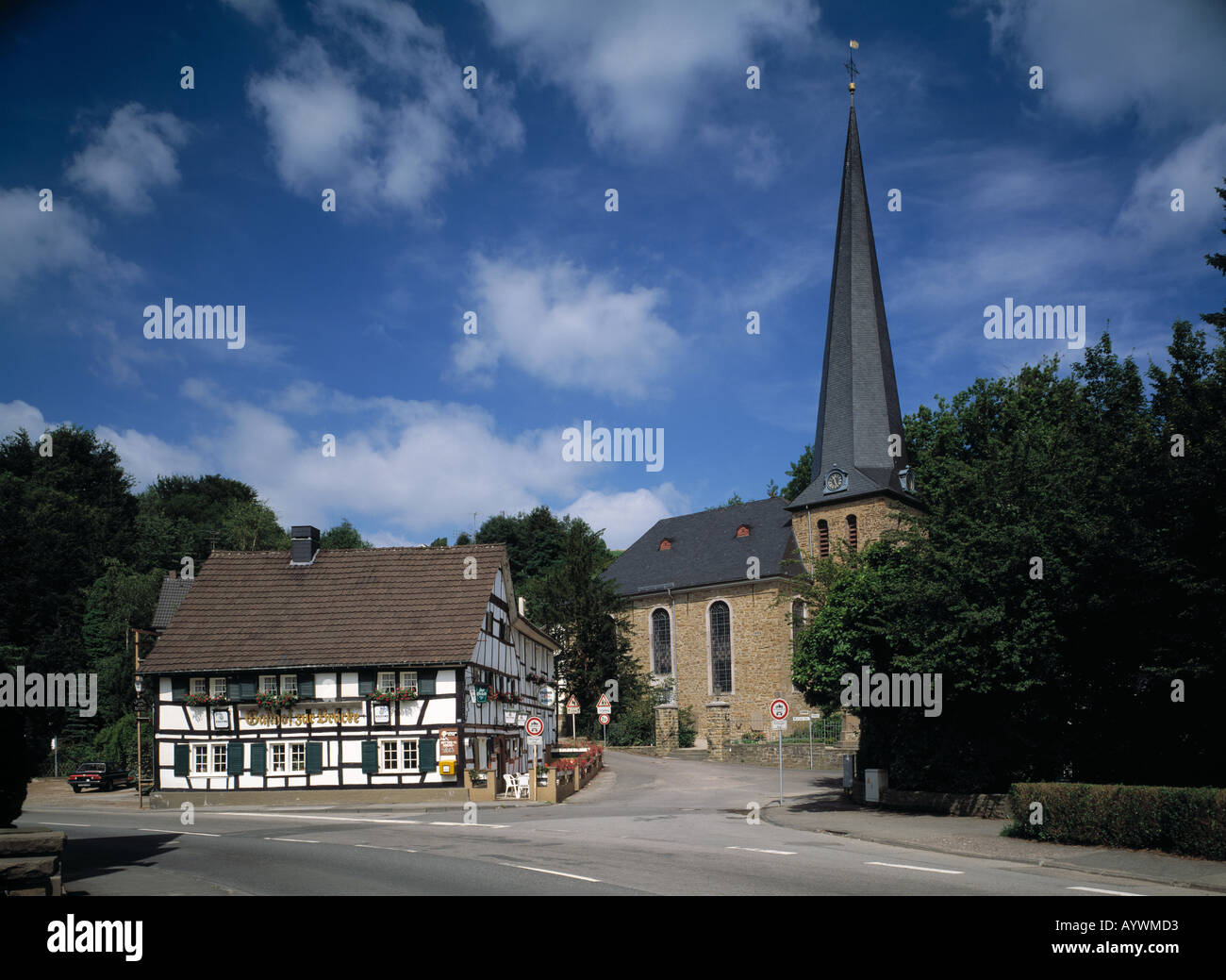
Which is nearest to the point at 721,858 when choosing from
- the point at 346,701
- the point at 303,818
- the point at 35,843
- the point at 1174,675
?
the point at 1174,675

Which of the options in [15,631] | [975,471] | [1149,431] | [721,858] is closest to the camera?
[721,858]

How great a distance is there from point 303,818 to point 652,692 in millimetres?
35887

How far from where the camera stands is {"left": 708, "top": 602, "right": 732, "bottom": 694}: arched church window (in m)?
62.7

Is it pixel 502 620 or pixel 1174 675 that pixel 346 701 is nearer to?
pixel 502 620

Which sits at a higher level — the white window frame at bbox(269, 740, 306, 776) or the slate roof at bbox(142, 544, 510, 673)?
the slate roof at bbox(142, 544, 510, 673)

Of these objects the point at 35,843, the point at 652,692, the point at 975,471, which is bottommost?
the point at 652,692

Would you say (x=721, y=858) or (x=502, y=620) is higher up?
(x=502, y=620)

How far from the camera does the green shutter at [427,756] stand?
32.5 m

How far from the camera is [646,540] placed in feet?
239

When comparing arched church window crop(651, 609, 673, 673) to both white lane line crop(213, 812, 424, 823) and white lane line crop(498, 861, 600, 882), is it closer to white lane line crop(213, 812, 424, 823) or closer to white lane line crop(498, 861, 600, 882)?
white lane line crop(213, 812, 424, 823)

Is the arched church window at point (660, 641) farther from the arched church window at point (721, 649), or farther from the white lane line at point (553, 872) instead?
the white lane line at point (553, 872)

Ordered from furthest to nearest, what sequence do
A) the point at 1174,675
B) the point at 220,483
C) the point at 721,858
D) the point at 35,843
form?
1. the point at 220,483
2. the point at 1174,675
3. the point at 721,858
4. the point at 35,843

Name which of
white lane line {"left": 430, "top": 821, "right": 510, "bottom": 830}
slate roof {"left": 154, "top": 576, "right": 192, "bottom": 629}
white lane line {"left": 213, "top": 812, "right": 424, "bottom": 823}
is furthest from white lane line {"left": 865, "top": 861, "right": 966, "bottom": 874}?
slate roof {"left": 154, "top": 576, "right": 192, "bottom": 629}

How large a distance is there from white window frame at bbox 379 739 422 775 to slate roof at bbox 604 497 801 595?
95.3 feet
